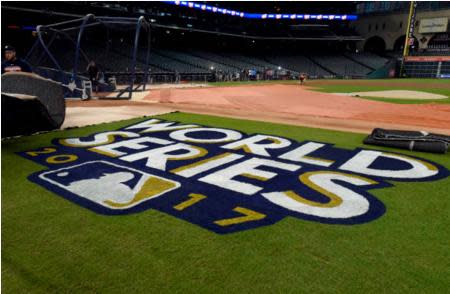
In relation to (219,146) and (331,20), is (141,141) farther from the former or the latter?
(331,20)

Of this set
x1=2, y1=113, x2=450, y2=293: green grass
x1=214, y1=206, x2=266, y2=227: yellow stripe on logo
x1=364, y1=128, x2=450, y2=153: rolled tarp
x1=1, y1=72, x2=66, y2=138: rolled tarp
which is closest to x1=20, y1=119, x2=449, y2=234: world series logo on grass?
x1=214, y1=206, x2=266, y2=227: yellow stripe on logo

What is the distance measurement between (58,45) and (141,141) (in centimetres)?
1721

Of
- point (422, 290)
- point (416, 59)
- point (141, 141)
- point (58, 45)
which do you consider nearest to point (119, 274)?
point (422, 290)

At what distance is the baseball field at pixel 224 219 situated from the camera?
208 cm

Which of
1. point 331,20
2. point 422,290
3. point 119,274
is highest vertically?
point 331,20

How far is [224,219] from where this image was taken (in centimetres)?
289

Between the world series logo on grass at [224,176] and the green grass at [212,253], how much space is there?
22 centimetres

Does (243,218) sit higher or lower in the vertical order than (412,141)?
lower

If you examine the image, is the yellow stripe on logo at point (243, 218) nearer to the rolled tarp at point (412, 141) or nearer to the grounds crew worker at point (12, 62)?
the rolled tarp at point (412, 141)

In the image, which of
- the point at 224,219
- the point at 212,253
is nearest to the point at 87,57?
the point at 224,219

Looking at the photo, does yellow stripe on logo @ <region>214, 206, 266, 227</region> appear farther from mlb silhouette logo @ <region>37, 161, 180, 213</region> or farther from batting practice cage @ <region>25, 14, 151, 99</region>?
batting practice cage @ <region>25, 14, 151, 99</region>

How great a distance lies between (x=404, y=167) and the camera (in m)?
4.54

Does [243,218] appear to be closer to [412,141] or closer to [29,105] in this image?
[412,141]

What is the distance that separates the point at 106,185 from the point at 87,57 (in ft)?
76.7
